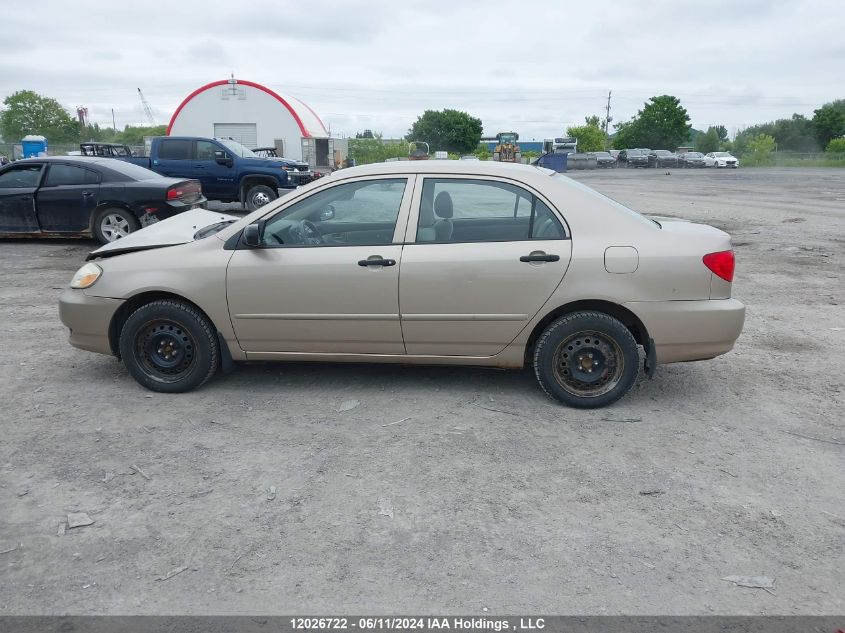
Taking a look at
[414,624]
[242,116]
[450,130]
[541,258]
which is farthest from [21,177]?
[450,130]

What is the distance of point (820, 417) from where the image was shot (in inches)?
189

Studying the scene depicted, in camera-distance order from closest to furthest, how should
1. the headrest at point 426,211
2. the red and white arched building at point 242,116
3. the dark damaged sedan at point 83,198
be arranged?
1. the headrest at point 426,211
2. the dark damaged sedan at point 83,198
3. the red and white arched building at point 242,116

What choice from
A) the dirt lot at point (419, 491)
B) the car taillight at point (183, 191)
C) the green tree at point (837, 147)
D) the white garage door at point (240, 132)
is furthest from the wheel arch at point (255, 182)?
the green tree at point (837, 147)

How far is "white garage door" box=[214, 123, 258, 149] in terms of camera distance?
43.5 meters

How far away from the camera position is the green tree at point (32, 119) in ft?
344

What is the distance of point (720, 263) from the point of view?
4.71 m

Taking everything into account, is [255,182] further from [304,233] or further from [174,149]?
[304,233]

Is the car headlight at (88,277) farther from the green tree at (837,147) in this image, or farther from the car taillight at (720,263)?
the green tree at (837,147)

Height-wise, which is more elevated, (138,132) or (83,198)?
(138,132)

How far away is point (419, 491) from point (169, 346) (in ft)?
7.85

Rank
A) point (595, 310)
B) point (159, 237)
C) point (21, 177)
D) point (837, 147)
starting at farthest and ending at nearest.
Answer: point (837, 147) → point (21, 177) → point (159, 237) → point (595, 310)

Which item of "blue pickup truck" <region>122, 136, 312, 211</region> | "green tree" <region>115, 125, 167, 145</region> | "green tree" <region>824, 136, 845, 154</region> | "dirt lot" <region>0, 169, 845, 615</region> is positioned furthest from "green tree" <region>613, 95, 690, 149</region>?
"dirt lot" <region>0, 169, 845, 615</region>

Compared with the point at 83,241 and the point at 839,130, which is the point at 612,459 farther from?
the point at 839,130

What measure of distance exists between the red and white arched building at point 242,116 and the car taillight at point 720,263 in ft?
130
